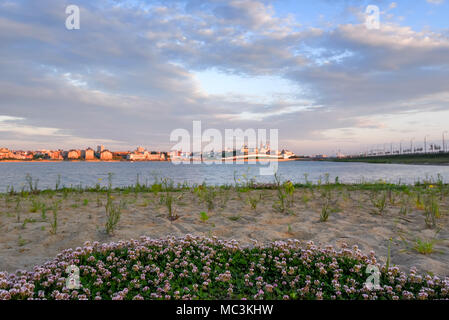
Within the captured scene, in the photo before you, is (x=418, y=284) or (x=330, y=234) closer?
(x=418, y=284)

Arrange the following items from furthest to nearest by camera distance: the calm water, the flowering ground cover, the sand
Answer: the calm water < the sand < the flowering ground cover

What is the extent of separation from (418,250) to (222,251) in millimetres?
3323

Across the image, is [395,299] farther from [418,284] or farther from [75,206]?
[75,206]

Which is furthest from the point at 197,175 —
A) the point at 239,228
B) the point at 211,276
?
the point at 211,276

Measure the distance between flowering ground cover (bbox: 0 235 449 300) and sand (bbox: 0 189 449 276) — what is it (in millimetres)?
833

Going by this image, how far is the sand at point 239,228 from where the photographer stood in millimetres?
4423

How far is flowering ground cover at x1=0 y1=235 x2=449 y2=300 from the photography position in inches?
114

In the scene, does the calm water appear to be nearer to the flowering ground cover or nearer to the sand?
the sand

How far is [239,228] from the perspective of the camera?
5.91 meters

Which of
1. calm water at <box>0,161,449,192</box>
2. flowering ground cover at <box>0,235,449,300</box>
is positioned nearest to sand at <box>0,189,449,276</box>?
flowering ground cover at <box>0,235,449,300</box>

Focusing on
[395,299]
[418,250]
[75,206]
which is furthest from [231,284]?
[75,206]

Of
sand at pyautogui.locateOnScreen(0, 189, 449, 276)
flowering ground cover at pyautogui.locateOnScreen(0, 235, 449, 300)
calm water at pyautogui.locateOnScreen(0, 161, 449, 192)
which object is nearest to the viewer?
flowering ground cover at pyautogui.locateOnScreen(0, 235, 449, 300)

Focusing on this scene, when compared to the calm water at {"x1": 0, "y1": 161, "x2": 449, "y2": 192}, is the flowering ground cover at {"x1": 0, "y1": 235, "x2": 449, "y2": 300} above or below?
above
